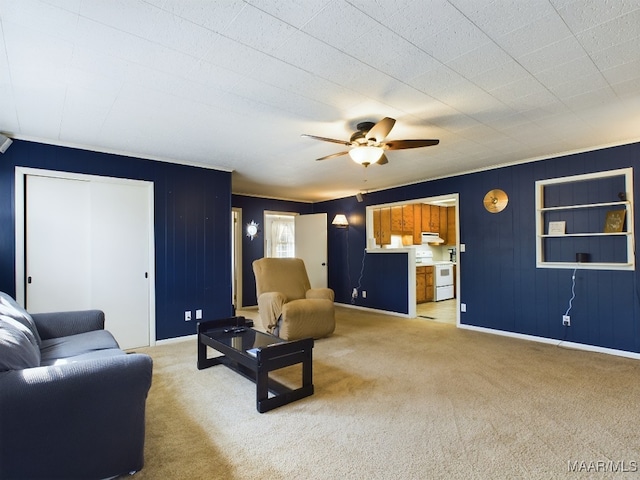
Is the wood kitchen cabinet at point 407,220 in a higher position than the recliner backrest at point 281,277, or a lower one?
higher

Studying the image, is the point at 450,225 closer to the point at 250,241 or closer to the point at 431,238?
the point at 431,238

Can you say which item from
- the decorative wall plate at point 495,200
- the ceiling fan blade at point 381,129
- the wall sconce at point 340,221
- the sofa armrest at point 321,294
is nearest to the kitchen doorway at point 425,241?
the wall sconce at point 340,221

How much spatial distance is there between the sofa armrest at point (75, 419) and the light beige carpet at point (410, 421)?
23 cm

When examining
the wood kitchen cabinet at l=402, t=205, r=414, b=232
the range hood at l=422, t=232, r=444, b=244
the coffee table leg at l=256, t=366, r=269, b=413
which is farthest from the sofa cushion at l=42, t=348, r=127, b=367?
the range hood at l=422, t=232, r=444, b=244

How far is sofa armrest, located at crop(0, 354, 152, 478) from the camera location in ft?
5.06

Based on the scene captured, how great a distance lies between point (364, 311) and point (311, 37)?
17.9ft

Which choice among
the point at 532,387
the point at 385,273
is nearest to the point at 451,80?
the point at 532,387

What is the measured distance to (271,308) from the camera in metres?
4.17

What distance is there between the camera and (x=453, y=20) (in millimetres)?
1750

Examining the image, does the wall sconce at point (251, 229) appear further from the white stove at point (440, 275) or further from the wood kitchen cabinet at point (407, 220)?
the white stove at point (440, 275)

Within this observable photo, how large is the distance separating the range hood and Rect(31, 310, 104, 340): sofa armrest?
6.29 meters

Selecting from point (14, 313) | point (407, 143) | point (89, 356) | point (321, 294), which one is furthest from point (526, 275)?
point (14, 313)

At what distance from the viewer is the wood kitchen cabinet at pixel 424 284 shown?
7.16 meters

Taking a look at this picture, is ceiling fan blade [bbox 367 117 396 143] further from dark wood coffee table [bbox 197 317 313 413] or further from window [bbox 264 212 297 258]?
window [bbox 264 212 297 258]
